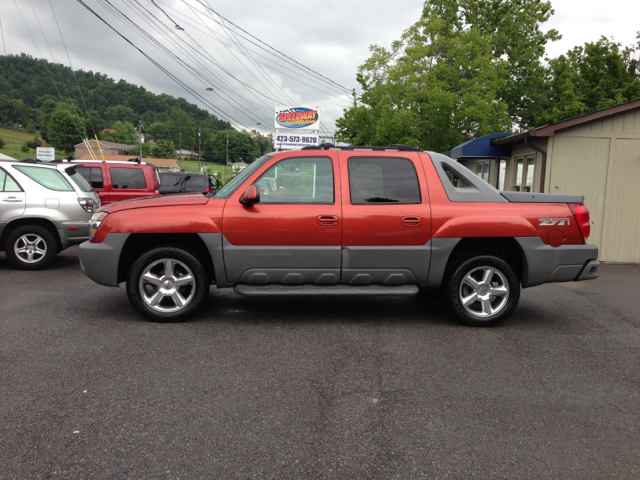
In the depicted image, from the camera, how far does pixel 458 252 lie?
583cm

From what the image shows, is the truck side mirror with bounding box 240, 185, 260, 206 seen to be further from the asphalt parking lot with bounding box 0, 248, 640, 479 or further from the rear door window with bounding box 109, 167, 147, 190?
the rear door window with bounding box 109, 167, 147, 190

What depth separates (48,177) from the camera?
919cm

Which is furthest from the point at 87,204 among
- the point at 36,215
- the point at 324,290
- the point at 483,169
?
the point at 483,169

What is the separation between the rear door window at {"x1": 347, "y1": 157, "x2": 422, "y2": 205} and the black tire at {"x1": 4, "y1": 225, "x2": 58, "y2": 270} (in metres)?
6.01

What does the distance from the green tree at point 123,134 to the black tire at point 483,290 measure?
12928cm

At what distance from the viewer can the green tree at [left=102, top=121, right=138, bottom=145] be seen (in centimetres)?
12462

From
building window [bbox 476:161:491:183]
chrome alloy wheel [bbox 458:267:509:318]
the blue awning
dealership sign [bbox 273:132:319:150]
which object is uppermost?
dealership sign [bbox 273:132:319:150]

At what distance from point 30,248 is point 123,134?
13136 centimetres

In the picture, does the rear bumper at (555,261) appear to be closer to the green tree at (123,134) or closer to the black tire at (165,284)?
the black tire at (165,284)

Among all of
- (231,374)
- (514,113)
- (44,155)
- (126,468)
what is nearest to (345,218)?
(231,374)

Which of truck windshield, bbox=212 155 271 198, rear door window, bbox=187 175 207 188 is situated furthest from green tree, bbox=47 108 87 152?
truck windshield, bbox=212 155 271 198

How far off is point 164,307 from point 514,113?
1612 inches

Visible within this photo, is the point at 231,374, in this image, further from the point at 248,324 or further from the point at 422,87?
the point at 422,87

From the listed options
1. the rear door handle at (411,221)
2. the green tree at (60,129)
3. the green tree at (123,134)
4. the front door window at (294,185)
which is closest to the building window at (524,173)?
the rear door handle at (411,221)
